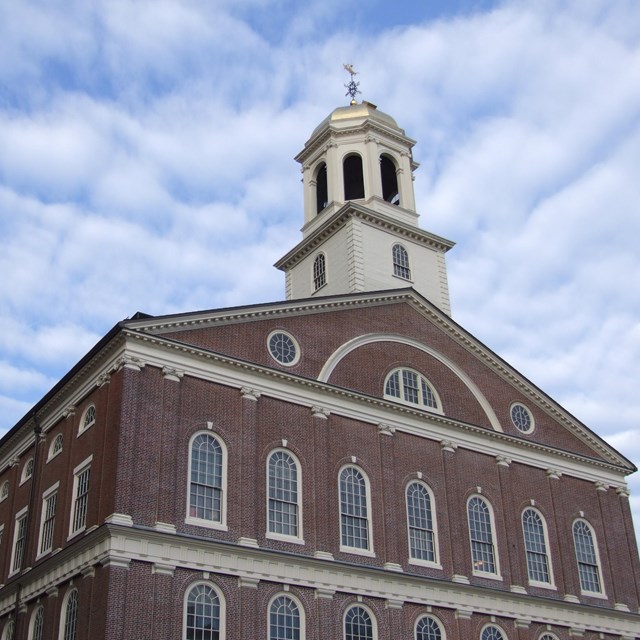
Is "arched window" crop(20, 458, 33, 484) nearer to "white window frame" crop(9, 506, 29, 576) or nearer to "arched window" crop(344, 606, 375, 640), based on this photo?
"white window frame" crop(9, 506, 29, 576)

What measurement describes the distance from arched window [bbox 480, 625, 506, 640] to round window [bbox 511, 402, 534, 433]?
879cm

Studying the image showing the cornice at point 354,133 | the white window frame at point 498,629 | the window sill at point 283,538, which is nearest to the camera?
the window sill at point 283,538

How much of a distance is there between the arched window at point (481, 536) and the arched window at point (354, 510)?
493 cm

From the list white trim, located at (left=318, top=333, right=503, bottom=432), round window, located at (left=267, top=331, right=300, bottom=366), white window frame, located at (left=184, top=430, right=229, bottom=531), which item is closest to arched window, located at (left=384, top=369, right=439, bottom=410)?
white trim, located at (left=318, top=333, right=503, bottom=432)

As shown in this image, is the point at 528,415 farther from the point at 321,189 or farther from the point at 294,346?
the point at 321,189

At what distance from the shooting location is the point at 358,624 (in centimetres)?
3136

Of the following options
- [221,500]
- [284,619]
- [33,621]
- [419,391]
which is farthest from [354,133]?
[33,621]

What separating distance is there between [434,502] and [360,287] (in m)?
10.4

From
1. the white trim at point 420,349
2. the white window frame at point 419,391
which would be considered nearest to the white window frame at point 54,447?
the white trim at point 420,349

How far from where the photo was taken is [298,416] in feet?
110

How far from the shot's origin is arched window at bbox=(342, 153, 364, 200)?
161 feet

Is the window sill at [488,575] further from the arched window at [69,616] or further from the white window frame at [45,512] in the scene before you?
the white window frame at [45,512]

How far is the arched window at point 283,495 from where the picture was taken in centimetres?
3125

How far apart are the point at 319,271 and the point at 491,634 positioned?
60.3ft
